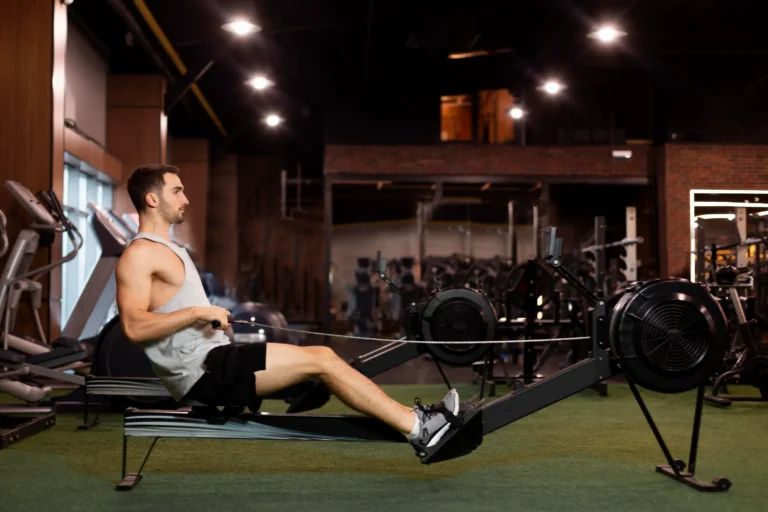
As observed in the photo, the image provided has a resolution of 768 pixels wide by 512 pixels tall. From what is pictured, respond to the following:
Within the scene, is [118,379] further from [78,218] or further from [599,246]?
[78,218]

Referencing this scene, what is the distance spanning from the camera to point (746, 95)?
13.3 m

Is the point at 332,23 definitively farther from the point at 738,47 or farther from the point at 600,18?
the point at 738,47

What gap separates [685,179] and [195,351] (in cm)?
1136

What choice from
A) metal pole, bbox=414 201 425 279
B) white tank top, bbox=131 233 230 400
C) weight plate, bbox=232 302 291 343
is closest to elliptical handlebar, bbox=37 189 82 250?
weight plate, bbox=232 302 291 343

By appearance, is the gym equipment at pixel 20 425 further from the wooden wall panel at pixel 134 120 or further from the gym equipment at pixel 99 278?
the wooden wall panel at pixel 134 120

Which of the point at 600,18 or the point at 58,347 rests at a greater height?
the point at 600,18

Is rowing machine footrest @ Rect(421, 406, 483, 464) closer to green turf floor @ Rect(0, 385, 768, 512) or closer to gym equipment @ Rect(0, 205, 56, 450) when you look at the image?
green turf floor @ Rect(0, 385, 768, 512)

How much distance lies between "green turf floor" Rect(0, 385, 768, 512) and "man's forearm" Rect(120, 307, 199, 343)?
629 mm

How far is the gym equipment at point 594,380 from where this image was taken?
3203 mm

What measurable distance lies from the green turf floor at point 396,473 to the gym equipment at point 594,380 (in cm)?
18

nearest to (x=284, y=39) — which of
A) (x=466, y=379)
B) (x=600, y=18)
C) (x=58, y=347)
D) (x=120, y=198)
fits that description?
(x=120, y=198)

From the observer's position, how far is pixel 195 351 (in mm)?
3131

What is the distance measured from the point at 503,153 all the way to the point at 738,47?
376 centimetres

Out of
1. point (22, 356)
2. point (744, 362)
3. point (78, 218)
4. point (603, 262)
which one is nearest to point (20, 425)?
Result: point (22, 356)
